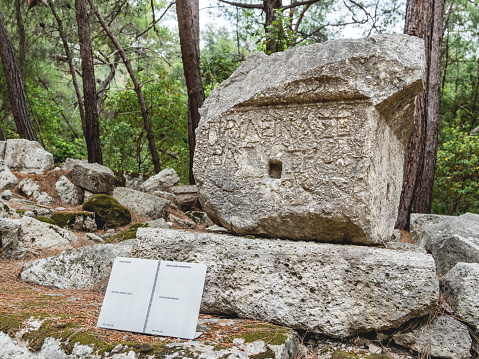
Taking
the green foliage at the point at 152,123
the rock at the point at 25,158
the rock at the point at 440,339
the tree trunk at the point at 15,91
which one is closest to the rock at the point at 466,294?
the rock at the point at 440,339

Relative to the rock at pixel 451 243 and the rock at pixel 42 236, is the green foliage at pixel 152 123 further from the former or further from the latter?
the rock at pixel 451 243

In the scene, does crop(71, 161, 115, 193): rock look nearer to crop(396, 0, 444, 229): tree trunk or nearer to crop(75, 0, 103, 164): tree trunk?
crop(75, 0, 103, 164): tree trunk

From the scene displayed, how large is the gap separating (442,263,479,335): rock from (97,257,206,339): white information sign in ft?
4.63

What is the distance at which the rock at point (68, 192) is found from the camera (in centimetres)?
615

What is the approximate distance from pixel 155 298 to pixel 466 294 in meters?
1.68

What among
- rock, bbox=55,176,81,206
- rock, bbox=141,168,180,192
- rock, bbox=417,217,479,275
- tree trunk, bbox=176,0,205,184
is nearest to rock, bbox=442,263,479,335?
rock, bbox=417,217,479,275

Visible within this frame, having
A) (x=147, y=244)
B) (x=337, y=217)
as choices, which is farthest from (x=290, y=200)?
(x=147, y=244)

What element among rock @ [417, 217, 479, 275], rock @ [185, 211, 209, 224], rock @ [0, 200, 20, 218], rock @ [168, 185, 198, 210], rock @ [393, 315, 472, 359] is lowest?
rock @ [185, 211, 209, 224]

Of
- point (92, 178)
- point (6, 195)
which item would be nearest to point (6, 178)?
point (6, 195)

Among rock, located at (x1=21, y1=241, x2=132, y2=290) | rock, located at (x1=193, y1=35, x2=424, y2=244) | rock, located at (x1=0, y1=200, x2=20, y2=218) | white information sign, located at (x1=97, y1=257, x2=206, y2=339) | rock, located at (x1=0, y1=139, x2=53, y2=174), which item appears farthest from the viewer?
rock, located at (x1=0, y1=139, x2=53, y2=174)

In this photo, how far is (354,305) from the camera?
7.06 feet

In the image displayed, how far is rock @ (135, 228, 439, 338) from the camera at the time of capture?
210 cm

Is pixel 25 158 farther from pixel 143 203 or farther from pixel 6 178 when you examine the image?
pixel 143 203

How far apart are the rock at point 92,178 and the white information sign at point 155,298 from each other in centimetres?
432
